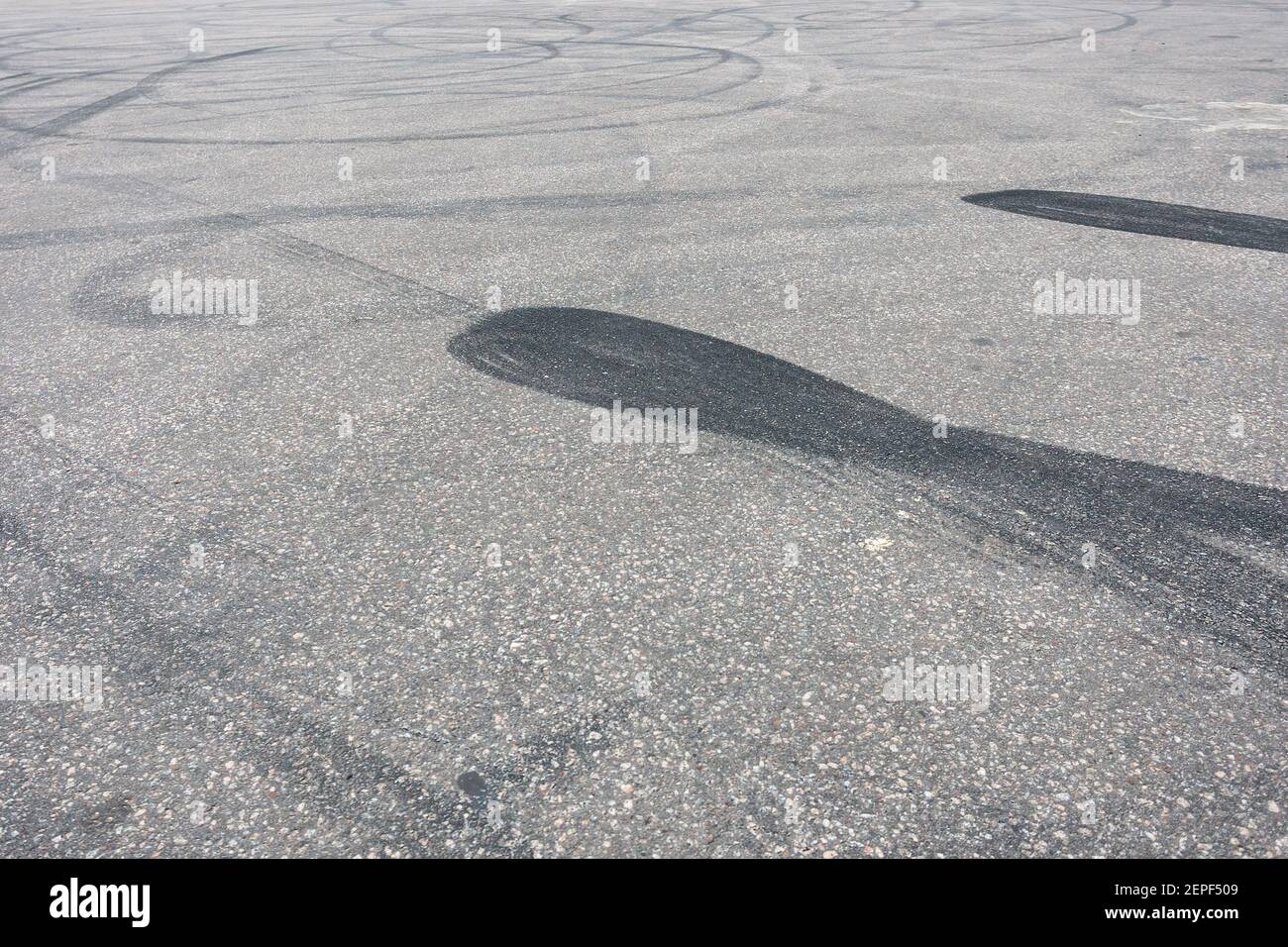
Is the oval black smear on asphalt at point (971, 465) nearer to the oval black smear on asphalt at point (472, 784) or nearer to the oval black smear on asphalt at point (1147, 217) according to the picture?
the oval black smear on asphalt at point (472, 784)

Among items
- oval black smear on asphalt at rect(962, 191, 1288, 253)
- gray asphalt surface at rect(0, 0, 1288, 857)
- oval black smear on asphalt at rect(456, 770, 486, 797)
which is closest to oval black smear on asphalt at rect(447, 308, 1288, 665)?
gray asphalt surface at rect(0, 0, 1288, 857)

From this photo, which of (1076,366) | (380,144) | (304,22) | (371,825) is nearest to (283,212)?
(380,144)

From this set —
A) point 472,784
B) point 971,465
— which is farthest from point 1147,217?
point 472,784

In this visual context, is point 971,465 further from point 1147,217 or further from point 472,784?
point 1147,217

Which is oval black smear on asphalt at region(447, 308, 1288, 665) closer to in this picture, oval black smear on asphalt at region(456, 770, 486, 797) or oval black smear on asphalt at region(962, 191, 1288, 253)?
oval black smear on asphalt at region(456, 770, 486, 797)
